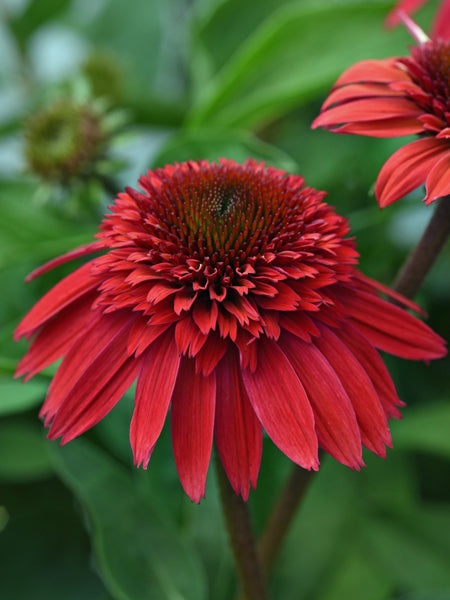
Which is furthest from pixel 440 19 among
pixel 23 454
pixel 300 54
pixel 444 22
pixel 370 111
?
pixel 23 454

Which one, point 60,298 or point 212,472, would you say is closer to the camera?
point 60,298

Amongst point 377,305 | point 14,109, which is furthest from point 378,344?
point 14,109

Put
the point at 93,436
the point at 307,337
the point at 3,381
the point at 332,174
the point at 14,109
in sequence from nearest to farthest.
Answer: the point at 307,337
the point at 3,381
the point at 93,436
the point at 332,174
the point at 14,109

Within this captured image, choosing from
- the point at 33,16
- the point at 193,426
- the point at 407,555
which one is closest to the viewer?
the point at 193,426

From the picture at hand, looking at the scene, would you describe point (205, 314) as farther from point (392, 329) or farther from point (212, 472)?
point (212, 472)

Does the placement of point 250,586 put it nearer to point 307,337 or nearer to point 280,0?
point 307,337

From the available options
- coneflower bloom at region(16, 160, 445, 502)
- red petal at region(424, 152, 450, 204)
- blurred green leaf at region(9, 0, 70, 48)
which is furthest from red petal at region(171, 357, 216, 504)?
blurred green leaf at region(9, 0, 70, 48)
